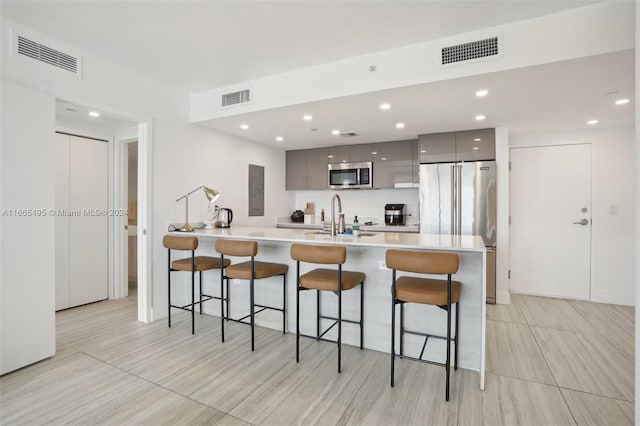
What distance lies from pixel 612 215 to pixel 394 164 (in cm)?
287

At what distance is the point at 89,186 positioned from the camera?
4.12 metres

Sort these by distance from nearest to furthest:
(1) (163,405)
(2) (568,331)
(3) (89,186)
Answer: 1. (1) (163,405)
2. (2) (568,331)
3. (3) (89,186)

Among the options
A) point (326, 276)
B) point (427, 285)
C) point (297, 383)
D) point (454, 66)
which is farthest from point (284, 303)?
point (454, 66)

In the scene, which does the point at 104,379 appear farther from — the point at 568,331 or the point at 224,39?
the point at 568,331

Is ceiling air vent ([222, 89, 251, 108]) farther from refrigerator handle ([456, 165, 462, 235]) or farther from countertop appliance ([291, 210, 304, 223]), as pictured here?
refrigerator handle ([456, 165, 462, 235])

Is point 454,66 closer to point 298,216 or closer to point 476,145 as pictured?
point 476,145

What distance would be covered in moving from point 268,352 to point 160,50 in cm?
278

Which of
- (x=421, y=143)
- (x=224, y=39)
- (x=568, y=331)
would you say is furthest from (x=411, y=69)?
(x=568, y=331)

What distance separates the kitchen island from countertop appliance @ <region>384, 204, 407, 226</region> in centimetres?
203

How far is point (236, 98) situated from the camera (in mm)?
3523

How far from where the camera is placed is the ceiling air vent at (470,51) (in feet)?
7.80

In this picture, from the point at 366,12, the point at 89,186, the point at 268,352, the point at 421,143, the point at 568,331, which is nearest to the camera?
the point at 366,12

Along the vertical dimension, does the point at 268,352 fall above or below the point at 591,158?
below

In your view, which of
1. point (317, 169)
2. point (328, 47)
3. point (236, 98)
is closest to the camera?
point (328, 47)
